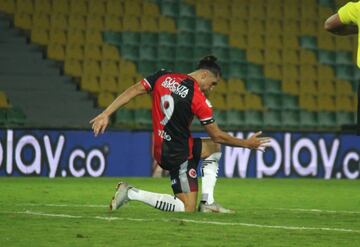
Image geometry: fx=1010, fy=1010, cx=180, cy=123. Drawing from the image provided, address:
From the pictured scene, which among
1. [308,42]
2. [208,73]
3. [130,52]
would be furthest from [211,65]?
[308,42]

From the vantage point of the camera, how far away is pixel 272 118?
64.5 feet

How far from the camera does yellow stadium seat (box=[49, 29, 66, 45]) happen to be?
18.7m

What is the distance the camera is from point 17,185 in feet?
46.8

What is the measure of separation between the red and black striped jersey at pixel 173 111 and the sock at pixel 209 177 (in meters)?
0.25

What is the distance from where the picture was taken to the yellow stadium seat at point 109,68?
1878 cm

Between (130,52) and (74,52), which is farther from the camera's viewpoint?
(130,52)

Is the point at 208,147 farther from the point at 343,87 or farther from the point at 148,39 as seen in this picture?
the point at 343,87

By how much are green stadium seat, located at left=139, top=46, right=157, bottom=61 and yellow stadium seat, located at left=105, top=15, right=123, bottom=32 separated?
60cm

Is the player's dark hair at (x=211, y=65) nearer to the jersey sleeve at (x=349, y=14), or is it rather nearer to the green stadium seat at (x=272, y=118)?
the jersey sleeve at (x=349, y=14)

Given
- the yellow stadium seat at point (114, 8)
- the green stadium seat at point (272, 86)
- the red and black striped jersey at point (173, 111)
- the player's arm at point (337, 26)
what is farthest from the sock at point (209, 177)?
the green stadium seat at point (272, 86)

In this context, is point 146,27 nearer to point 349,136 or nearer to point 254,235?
point 349,136

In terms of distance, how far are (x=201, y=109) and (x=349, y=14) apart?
3463 mm

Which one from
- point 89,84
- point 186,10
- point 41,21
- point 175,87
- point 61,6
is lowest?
point 175,87

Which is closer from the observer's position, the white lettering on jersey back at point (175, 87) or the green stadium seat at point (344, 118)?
the white lettering on jersey back at point (175, 87)
